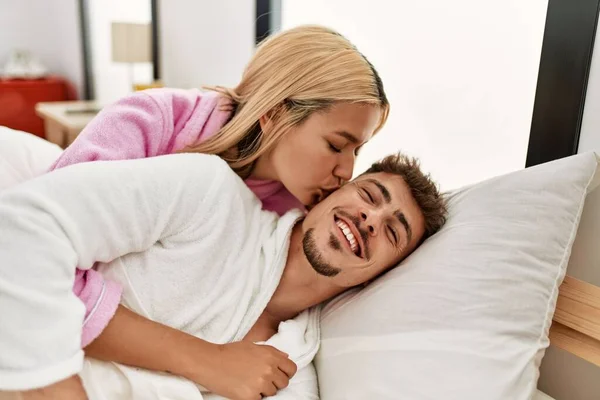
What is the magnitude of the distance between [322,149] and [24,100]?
4090mm

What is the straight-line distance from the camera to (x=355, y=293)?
1192 mm

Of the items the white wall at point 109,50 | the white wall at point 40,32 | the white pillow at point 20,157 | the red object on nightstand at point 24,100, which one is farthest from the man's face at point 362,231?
the white wall at point 40,32

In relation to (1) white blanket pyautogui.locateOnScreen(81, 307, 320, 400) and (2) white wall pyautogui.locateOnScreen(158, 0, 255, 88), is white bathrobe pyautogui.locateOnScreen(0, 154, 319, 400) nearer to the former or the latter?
(1) white blanket pyautogui.locateOnScreen(81, 307, 320, 400)

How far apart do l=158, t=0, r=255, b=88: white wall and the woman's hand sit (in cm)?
157

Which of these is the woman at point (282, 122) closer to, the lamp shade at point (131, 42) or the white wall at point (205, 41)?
the white wall at point (205, 41)

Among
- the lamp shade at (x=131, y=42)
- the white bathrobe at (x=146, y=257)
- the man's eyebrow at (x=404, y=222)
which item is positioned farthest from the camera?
the lamp shade at (x=131, y=42)

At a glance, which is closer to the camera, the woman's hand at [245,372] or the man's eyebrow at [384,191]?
the woman's hand at [245,372]

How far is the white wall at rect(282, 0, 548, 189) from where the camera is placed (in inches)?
54.6

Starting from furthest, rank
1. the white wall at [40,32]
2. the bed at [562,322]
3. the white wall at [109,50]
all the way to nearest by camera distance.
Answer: the white wall at [40,32] → the white wall at [109,50] → the bed at [562,322]

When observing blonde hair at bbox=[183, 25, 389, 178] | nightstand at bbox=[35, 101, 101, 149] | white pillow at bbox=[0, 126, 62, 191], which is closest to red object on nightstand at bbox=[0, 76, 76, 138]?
nightstand at bbox=[35, 101, 101, 149]

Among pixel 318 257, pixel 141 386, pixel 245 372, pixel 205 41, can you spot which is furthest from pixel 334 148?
pixel 205 41

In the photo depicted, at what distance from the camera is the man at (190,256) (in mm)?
806

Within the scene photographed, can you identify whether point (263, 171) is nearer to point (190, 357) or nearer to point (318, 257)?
point (318, 257)

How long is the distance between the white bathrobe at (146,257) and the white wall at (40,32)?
14.6ft
